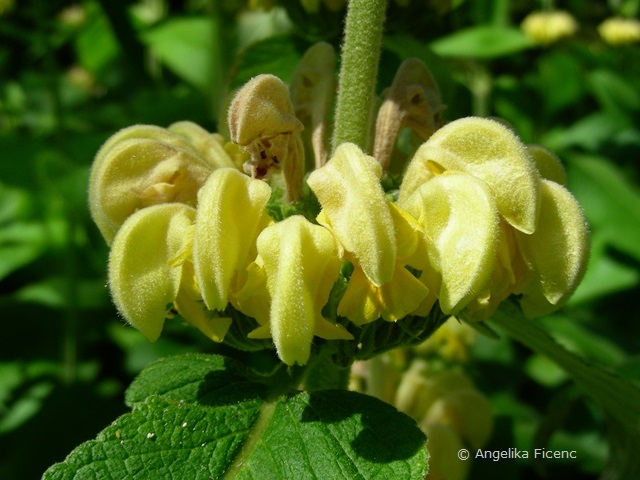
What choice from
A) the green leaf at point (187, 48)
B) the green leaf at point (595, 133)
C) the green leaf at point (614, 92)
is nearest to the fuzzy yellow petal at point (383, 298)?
the green leaf at point (187, 48)

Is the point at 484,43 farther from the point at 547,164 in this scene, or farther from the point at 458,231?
the point at 458,231

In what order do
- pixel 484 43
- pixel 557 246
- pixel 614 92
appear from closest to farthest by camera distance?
1. pixel 557 246
2. pixel 484 43
3. pixel 614 92

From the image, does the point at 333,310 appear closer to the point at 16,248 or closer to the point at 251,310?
the point at 251,310

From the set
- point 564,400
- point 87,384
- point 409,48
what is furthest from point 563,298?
point 87,384

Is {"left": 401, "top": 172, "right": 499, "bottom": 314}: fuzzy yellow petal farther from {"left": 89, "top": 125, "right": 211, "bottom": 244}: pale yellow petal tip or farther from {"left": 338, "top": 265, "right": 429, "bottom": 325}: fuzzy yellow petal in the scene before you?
{"left": 89, "top": 125, "right": 211, "bottom": 244}: pale yellow petal tip

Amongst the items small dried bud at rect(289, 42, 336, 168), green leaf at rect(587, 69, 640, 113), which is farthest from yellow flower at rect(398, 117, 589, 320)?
green leaf at rect(587, 69, 640, 113)

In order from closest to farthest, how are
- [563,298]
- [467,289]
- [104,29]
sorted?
[467,289] → [563,298] → [104,29]

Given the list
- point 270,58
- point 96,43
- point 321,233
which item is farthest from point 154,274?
point 96,43
